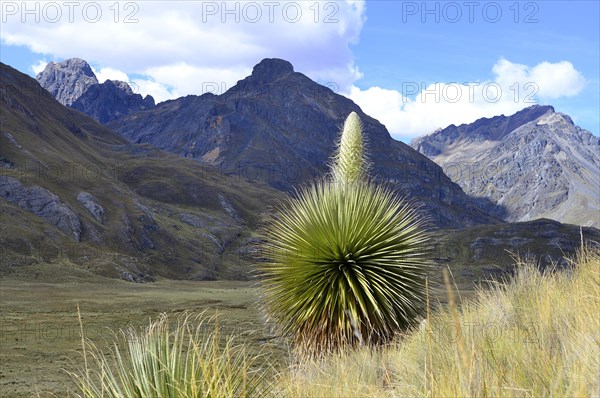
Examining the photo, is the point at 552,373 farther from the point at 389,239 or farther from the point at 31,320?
the point at 31,320

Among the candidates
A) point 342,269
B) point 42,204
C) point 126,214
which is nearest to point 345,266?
point 342,269

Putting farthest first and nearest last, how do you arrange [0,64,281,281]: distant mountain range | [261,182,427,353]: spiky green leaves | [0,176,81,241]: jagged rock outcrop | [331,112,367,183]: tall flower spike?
[0,176,81,241]: jagged rock outcrop, [0,64,281,281]: distant mountain range, [331,112,367,183]: tall flower spike, [261,182,427,353]: spiky green leaves

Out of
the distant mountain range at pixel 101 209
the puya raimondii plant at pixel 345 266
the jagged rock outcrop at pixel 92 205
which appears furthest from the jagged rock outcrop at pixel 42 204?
the puya raimondii plant at pixel 345 266

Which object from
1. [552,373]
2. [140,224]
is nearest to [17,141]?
[140,224]

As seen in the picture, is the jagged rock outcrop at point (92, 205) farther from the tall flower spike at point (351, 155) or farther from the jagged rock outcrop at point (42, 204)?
the tall flower spike at point (351, 155)

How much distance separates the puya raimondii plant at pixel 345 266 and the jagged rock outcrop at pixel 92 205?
6464 cm

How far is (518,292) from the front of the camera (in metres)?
7.93

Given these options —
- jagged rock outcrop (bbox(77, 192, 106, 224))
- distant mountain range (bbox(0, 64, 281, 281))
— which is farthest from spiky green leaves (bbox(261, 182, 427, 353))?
jagged rock outcrop (bbox(77, 192, 106, 224))

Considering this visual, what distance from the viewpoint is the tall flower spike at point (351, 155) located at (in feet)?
35.8

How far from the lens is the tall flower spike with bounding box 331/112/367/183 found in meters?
10.9

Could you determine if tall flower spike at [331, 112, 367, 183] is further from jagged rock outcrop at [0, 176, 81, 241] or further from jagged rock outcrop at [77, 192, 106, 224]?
jagged rock outcrop at [77, 192, 106, 224]

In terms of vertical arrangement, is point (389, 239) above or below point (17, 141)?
below

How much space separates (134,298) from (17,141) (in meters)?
54.3

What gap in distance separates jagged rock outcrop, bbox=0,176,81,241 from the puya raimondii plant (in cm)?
5622
